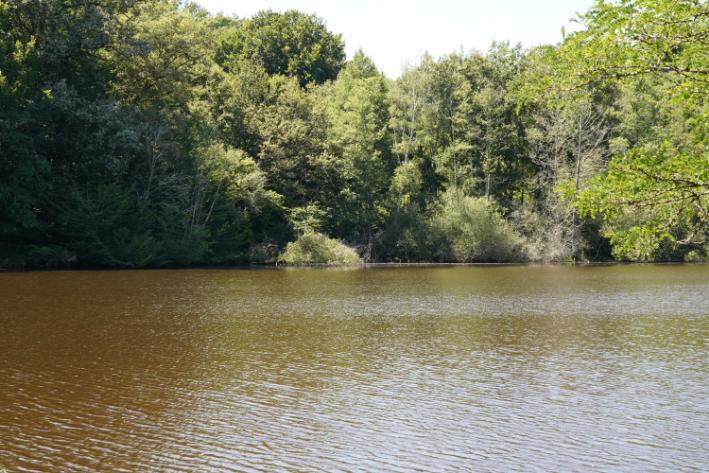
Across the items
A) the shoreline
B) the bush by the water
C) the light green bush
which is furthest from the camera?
the light green bush

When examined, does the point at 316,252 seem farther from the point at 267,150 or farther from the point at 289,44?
the point at 289,44

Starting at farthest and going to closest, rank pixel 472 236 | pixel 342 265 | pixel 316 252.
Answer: pixel 472 236
pixel 342 265
pixel 316 252

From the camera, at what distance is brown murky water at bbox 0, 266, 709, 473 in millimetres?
10141

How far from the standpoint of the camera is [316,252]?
54.9 m

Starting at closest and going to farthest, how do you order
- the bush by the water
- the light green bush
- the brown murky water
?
the brown murky water < the bush by the water < the light green bush

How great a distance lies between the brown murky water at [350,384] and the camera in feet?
33.3

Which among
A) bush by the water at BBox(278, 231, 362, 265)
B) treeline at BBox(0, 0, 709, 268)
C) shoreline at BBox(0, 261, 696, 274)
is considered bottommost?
shoreline at BBox(0, 261, 696, 274)

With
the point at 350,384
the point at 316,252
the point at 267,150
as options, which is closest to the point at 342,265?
the point at 316,252

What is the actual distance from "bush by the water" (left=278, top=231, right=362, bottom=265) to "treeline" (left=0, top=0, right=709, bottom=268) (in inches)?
5.6

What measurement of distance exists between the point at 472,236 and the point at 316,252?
468 inches

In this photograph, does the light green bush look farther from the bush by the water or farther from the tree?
the tree

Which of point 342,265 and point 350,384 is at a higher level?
point 342,265

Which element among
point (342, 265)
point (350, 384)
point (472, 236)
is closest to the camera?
point (350, 384)

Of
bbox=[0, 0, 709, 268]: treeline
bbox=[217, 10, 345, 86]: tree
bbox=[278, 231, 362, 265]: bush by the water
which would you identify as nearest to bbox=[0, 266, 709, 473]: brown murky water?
bbox=[0, 0, 709, 268]: treeline
